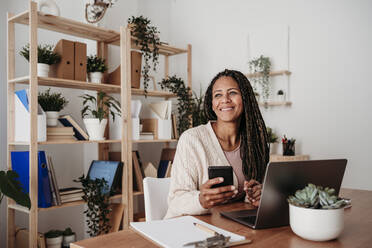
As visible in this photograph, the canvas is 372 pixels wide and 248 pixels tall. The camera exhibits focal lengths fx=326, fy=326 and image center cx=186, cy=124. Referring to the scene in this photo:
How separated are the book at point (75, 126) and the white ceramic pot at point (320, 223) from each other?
188 cm

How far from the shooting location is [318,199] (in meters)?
0.87

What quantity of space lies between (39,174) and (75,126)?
427 millimetres

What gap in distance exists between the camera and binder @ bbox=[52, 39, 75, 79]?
233 cm

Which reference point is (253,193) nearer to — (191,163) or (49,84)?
(191,163)

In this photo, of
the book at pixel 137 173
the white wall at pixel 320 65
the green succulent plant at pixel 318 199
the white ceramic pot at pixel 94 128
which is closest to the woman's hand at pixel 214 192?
the green succulent plant at pixel 318 199

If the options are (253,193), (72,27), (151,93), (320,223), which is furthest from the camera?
(151,93)

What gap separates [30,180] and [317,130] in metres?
2.48

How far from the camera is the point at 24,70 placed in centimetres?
256

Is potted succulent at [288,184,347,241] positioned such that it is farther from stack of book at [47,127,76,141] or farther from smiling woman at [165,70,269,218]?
stack of book at [47,127,76,141]

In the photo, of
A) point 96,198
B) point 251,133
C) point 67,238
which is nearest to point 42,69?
point 96,198

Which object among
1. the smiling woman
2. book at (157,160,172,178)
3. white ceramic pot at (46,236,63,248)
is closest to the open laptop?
the smiling woman

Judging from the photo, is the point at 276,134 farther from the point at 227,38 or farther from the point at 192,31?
the point at 192,31

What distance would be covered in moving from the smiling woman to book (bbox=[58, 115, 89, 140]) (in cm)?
103

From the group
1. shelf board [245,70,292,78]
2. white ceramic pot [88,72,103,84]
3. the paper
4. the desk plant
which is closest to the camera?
the paper
